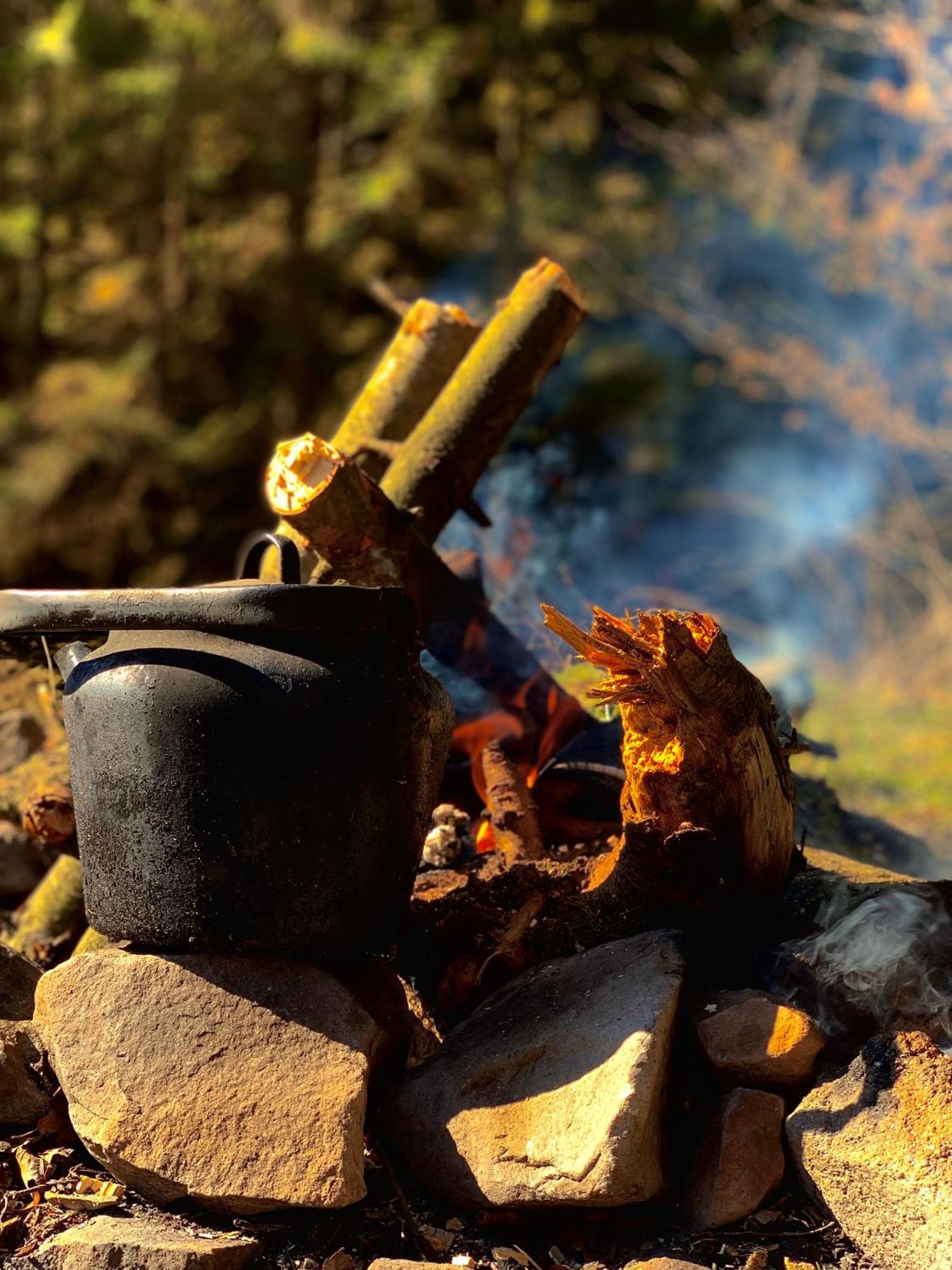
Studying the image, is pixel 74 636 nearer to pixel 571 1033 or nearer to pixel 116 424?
pixel 571 1033

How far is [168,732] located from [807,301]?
929 centimetres

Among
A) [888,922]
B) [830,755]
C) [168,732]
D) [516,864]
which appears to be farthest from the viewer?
[830,755]

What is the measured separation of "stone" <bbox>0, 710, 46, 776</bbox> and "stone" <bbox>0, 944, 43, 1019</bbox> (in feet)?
3.96

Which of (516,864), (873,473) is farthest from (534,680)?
(873,473)

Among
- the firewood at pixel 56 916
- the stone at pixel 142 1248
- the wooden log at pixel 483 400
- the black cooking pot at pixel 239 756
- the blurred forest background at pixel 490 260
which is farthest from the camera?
the blurred forest background at pixel 490 260

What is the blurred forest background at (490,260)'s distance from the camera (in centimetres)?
959

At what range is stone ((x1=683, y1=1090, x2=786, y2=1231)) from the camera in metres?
2.16

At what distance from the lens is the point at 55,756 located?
11.8 feet

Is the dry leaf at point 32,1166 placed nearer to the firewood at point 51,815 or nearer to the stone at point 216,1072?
the stone at point 216,1072

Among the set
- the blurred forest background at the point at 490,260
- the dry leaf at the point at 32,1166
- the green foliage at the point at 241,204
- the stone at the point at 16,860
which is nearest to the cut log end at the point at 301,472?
the dry leaf at the point at 32,1166

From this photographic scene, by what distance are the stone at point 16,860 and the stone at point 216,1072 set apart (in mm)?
1546

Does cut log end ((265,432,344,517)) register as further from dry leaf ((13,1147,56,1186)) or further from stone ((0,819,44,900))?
stone ((0,819,44,900))

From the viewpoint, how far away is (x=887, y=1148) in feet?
6.81

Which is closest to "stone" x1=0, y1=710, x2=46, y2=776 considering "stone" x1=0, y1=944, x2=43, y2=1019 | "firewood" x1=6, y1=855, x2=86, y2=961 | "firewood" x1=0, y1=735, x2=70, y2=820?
"firewood" x1=0, y1=735, x2=70, y2=820
